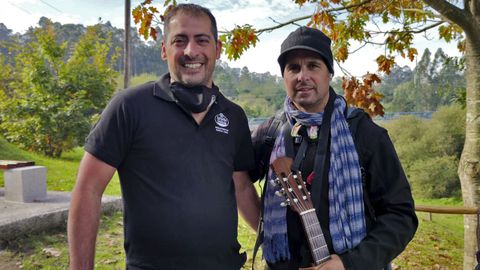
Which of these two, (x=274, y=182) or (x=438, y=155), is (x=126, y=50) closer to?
(x=438, y=155)

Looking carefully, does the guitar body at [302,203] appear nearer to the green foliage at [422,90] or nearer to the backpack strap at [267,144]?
the backpack strap at [267,144]

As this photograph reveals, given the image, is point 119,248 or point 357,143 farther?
point 119,248

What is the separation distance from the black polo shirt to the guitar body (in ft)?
0.98

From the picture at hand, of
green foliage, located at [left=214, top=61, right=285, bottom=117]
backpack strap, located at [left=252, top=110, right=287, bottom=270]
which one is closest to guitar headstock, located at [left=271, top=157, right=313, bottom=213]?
backpack strap, located at [left=252, top=110, right=287, bottom=270]

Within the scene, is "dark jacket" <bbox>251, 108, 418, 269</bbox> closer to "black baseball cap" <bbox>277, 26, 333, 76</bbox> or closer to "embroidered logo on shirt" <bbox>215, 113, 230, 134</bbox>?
"black baseball cap" <bbox>277, 26, 333, 76</bbox>

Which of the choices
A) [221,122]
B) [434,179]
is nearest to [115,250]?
[221,122]

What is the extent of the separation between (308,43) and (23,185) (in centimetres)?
660

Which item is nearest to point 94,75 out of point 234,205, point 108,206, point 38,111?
point 38,111

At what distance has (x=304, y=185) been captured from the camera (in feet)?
6.28

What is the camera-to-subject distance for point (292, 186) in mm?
1924

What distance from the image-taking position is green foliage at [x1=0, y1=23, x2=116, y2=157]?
1340 cm

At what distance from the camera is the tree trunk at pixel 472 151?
12.7 feet

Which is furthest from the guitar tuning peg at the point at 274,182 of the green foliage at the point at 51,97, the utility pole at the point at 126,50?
the green foliage at the point at 51,97

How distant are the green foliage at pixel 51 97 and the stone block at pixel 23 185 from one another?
6557 mm
